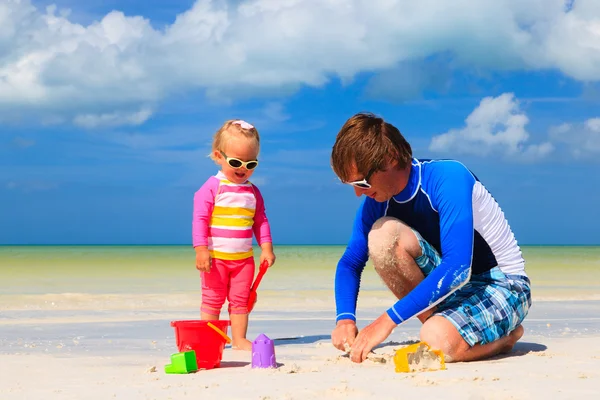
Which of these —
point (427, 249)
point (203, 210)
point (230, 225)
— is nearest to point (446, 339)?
point (427, 249)

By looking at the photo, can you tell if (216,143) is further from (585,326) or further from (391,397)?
(585,326)

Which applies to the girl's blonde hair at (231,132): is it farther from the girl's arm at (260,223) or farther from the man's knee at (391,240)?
the man's knee at (391,240)

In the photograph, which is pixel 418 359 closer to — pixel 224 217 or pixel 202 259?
pixel 202 259

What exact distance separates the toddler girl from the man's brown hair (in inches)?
52.2

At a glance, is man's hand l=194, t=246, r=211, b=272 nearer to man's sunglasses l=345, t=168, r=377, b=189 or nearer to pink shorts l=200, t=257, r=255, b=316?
pink shorts l=200, t=257, r=255, b=316

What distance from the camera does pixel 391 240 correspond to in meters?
3.60

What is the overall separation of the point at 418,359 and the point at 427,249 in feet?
2.09

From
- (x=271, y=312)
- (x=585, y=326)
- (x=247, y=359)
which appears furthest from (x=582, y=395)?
(x=271, y=312)

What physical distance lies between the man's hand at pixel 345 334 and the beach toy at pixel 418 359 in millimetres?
419

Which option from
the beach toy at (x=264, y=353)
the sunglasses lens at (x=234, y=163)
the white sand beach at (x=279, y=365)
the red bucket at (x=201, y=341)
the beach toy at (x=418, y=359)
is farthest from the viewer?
the sunglasses lens at (x=234, y=163)

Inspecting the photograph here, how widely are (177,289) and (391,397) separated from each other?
9.89 meters

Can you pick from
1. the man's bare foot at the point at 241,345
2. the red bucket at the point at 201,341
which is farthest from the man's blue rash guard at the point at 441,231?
the man's bare foot at the point at 241,345

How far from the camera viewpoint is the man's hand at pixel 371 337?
333 cm

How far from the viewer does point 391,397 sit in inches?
103
